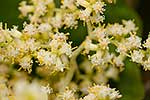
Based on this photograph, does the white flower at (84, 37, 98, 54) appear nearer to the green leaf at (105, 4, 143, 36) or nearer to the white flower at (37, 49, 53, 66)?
the white flower at (37, 49, 53, 66)

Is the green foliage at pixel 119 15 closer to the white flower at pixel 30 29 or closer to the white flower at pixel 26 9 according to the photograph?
the white flower at pixel 26 9

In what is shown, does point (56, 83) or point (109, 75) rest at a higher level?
point (109, 75)

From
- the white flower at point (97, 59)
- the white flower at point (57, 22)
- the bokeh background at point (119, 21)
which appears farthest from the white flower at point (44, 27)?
the bokeh background at point (119, 21)

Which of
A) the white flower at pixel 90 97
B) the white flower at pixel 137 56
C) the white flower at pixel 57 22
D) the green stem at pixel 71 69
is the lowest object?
the white flower at pixel 90 97

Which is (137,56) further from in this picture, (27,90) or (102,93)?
(27,90)

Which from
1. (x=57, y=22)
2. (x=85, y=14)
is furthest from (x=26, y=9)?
(x=85, y=14)

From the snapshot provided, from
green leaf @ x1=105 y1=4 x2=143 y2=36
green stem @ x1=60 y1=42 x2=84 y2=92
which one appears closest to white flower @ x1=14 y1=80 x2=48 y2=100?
green stem @ x1=60 y1=42 x2=84 y2=92

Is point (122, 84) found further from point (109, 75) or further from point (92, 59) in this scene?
point (92, 59)

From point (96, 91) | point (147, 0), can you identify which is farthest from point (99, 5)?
point (147, 0)
